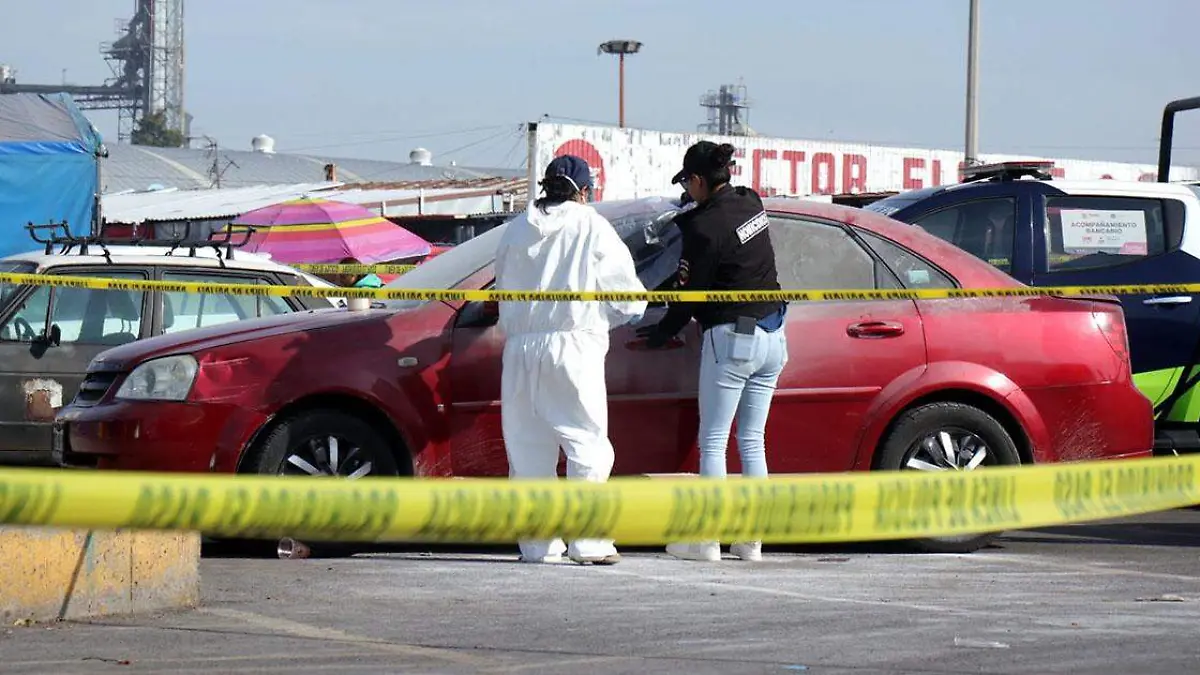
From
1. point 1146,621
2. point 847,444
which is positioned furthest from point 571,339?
point 1146,621

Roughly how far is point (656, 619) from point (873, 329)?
2.21 m

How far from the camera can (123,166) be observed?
59.4 metres

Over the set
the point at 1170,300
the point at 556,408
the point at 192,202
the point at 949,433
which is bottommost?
the point at 949,433

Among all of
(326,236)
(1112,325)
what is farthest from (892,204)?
(326,236)

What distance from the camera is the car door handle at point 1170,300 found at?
9633mm

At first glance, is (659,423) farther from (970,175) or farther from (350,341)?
(970,175)

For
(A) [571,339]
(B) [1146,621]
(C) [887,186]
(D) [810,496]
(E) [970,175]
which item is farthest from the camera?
(C) [887,186]

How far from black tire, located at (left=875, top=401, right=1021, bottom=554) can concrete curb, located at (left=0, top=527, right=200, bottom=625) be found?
3.09 metres

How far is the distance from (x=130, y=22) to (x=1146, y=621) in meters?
130

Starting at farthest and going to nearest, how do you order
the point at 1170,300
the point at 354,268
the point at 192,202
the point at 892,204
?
the point at 192,202 < the point at 354,268 < the point at 892,204 < the point at 1170,300

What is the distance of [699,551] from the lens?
7.38 metres

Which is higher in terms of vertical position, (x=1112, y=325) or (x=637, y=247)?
(x=637, y=247)

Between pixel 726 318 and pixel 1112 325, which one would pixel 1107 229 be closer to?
pixel 1112 325

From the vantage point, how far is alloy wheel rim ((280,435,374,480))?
23.8 feet
